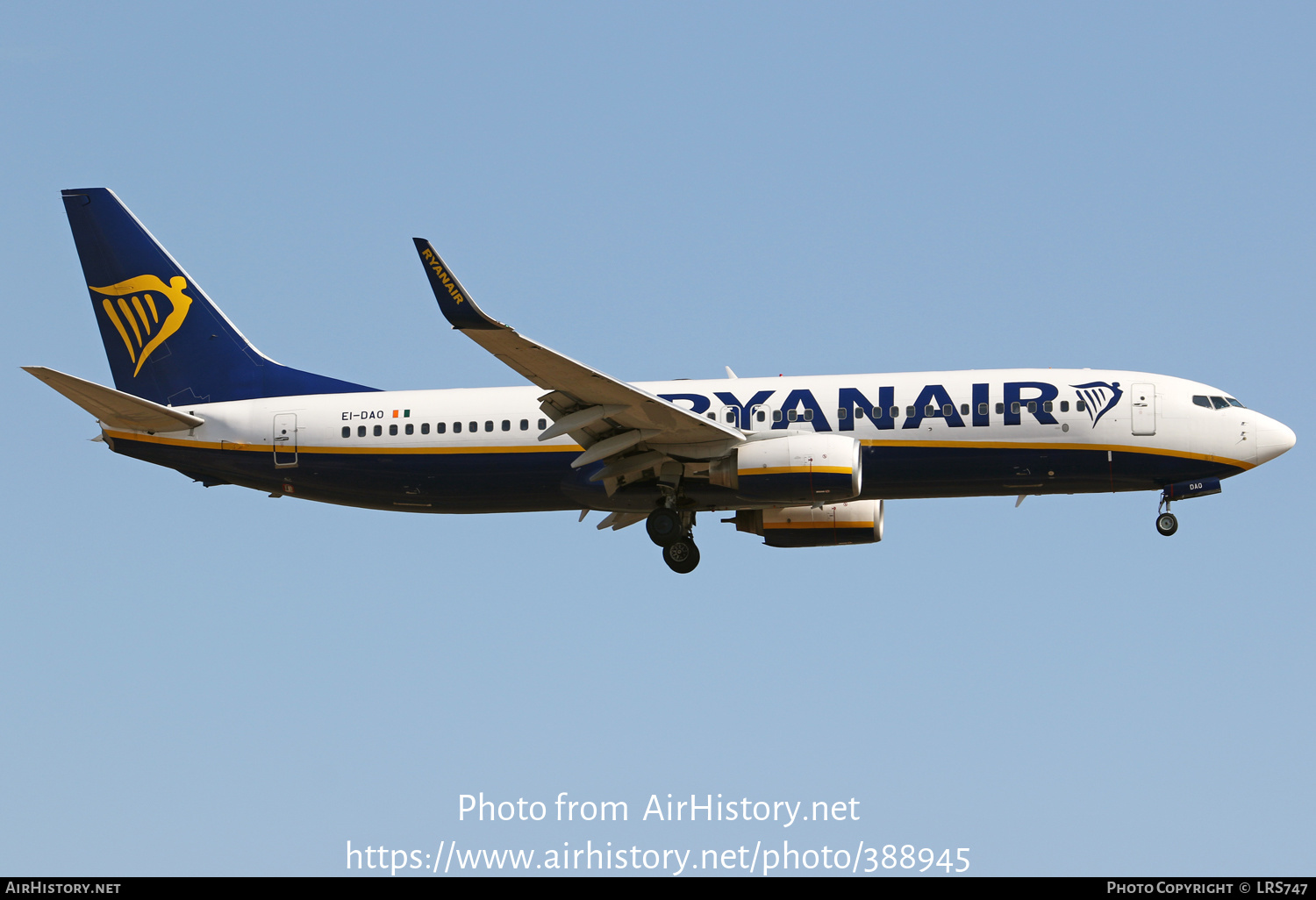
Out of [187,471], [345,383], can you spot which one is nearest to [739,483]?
[345,383]

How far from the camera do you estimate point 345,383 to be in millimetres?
37688

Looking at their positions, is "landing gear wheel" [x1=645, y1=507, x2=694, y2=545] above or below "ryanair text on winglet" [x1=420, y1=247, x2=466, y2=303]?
below

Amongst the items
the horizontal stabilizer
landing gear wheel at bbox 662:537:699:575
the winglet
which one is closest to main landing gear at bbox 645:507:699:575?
landing gear wheel at bbox 662:537:699:575

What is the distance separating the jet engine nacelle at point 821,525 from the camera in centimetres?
3759

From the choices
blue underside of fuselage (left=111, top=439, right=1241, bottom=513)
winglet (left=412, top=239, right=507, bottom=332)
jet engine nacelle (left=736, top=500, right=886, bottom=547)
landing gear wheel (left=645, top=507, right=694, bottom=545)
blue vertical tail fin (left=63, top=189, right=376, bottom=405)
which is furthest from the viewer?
blue vertical tail fin (left=63, top=189, right=376, bottom=405)

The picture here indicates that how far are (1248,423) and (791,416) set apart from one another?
1047 centimetres

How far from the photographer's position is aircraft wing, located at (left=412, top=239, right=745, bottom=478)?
28.6 m

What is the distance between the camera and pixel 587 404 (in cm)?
3272

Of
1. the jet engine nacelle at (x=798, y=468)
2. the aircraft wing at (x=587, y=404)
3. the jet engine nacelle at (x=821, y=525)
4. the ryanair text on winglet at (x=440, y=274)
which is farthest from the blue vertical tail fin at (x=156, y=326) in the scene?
the jet engine nacelle at (x=821, y=525)

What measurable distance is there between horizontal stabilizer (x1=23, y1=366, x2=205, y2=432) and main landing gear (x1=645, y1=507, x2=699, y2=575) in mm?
11615

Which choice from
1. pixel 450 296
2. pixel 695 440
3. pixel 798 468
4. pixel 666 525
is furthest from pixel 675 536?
pixel 450 296

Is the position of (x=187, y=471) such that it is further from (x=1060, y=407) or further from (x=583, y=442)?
(x=1060, y=407)

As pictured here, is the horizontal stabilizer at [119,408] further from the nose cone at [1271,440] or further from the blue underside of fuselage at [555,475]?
the nose cone at [1271,440]

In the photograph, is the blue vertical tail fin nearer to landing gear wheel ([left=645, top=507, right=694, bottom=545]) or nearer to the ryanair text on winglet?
landing gear wheel ([left=645, top=507, right=694, bottom=545])
